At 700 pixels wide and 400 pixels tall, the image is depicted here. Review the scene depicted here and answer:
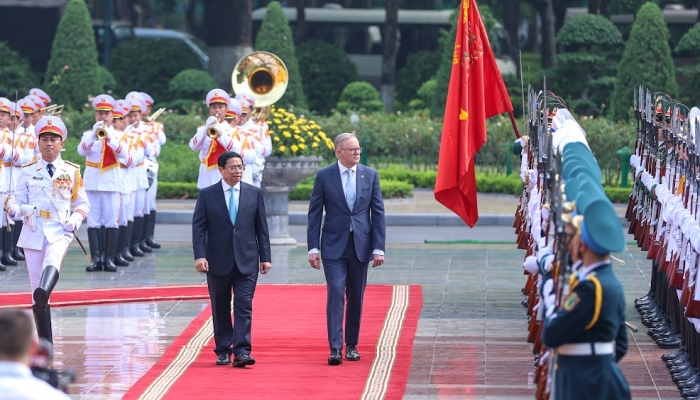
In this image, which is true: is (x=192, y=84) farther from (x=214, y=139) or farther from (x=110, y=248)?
(x=110, y=248)

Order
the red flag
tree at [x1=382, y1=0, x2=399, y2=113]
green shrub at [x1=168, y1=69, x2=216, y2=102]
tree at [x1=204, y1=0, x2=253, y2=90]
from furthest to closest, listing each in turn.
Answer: tree at [x1=382, y1=0, x2=399, y2=113]
green shrub at [x1=168, y1=69, x2=216, y2=102]
tree at [x1=204, y1=0, x2=253, y2=90]
the red flag

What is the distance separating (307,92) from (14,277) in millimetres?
24188

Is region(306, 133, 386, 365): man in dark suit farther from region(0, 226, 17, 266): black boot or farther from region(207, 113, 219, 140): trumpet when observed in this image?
region(0, 226, 17, 266): black boot

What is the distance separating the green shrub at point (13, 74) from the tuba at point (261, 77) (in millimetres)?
17338

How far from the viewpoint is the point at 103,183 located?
1636cm

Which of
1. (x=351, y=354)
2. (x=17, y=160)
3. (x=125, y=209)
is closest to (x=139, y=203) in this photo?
(x=125, y=209)

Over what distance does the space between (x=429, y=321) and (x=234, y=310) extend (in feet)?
8.43

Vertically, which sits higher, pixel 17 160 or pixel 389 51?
pixel 17 160

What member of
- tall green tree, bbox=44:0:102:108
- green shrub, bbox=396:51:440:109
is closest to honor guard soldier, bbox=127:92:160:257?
tall green tree, bbox=44:0:102:108

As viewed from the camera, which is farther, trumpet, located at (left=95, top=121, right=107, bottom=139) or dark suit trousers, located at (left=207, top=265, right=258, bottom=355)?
trumpet, located at (left=95, top=121, right=107, bottom=139)

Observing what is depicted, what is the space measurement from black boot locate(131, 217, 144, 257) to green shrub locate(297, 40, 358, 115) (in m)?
21.8

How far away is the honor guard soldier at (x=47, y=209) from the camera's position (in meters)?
10.8

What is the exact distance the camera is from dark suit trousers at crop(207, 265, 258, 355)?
34.7 ft

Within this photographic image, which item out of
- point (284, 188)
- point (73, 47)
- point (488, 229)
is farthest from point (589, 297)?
point (73, 47)
